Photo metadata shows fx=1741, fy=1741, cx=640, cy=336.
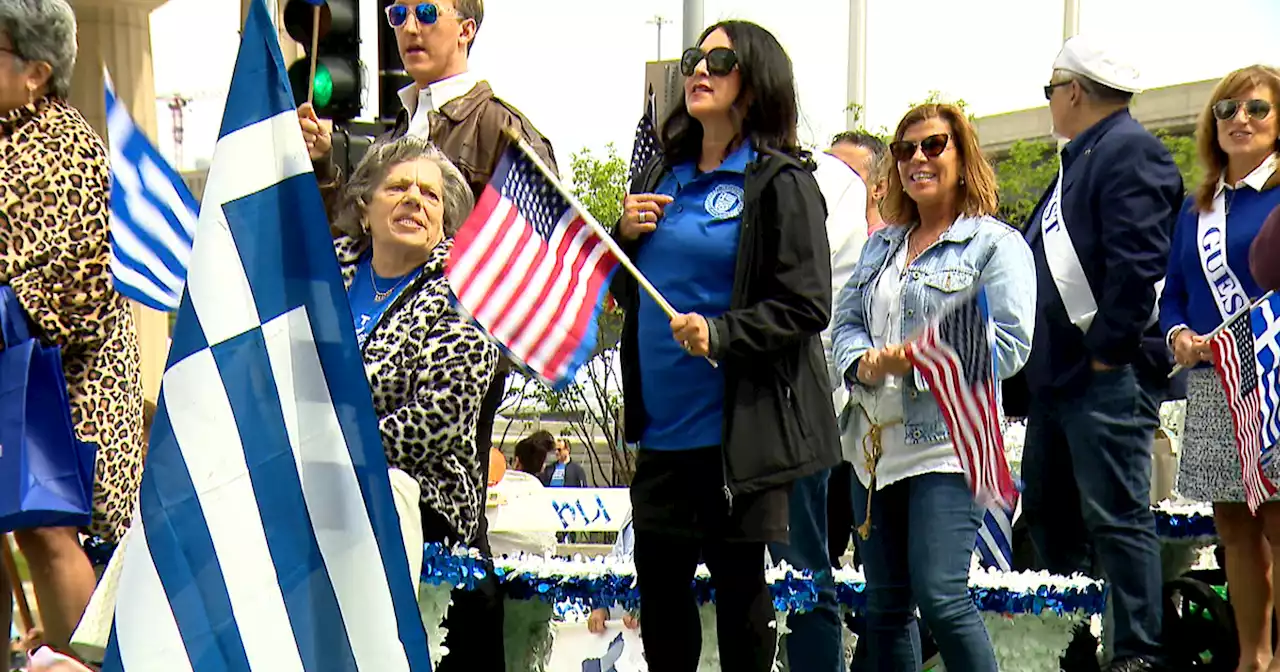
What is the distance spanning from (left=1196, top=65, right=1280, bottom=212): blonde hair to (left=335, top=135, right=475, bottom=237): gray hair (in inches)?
110

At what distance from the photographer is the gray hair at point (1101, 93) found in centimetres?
633

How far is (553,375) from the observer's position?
444 cm

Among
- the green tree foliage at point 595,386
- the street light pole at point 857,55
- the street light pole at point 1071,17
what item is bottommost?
the green tree foliage at point 595,386

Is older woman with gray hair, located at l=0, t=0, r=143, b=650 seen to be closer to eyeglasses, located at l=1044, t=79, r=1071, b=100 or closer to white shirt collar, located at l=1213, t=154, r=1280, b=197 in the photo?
eyeglasses, located at l=1044, t=79, r=1071, b=100

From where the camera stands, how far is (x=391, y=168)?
5.09 m

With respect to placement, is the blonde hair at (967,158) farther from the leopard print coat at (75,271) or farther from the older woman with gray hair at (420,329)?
the leopard print coat at (75,271)

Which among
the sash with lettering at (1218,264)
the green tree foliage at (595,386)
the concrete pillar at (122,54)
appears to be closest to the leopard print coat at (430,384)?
the sash with lettering at (1218,264)

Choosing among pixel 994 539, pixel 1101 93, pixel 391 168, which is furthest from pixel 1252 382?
pixel 391 168

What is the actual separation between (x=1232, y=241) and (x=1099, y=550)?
3.92 ft

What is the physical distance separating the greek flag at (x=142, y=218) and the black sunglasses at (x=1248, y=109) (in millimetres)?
3625

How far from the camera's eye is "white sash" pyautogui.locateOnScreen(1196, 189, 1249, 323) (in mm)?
6168

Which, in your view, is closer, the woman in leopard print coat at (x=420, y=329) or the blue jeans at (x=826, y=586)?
the woman in leopard print coat at (x=420, y=329)

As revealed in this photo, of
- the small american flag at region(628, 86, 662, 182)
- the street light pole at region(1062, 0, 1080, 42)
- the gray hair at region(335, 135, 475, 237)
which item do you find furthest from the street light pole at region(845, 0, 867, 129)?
the gray hair at region(335, 135, 475, 237)

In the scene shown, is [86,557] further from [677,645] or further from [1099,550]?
[1099,550]
